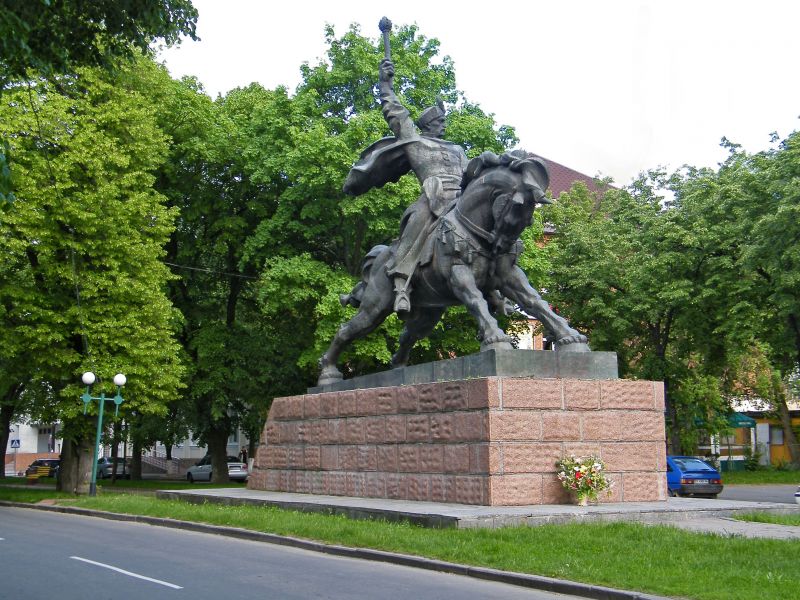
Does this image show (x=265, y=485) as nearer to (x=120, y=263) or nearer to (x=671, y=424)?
(x=120, y=263)

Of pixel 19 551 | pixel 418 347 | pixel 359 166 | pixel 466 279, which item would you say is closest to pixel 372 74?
pixel 418 347

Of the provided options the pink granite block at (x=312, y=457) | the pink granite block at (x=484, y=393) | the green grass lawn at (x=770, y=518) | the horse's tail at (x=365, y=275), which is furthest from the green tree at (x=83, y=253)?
the green grass lawn at (x=770, y=518)

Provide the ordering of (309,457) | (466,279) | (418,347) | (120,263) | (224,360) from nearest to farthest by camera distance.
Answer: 1. (466,279)
2. (309,457)
3. (120,263)
4. (418,347)
5. (224,360)

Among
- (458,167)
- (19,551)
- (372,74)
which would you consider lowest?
(19,551)

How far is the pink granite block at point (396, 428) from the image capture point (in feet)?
48.5

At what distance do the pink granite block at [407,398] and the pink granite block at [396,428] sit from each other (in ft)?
0.42

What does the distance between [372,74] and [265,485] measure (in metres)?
16.9

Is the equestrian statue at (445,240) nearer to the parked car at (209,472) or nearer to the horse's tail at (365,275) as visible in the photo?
the horse's tail at (365,275)

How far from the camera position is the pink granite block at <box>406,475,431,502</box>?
46.3ft

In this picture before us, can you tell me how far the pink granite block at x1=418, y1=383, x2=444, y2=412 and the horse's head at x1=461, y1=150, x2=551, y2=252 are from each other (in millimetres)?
2190

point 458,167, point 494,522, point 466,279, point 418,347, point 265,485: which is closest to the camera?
point 494,522

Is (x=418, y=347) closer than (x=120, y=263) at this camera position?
No

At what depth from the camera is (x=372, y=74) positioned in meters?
31.9

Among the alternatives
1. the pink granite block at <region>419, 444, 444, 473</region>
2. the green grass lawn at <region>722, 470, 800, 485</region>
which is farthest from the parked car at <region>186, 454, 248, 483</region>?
the pink granite block at <region>419, 444, 444, 473</region>
